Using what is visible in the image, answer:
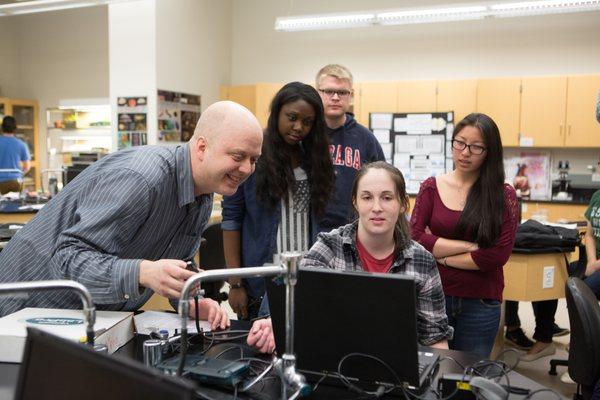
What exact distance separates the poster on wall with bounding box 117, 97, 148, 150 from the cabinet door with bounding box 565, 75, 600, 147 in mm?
4277

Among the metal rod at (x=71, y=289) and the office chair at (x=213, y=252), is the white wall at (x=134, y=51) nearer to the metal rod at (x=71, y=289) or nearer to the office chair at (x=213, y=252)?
the office chair at (x=213, y=252)

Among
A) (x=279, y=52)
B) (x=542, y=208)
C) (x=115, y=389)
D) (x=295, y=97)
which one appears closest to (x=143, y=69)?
(x=279, y=52)

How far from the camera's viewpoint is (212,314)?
5.00ft

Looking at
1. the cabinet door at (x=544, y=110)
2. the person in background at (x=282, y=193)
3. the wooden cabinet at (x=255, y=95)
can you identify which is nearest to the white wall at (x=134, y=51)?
the wooden cabinet at (x=255, y=95)

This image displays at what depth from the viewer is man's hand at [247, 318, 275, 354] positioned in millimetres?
1348

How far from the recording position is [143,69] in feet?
17.9

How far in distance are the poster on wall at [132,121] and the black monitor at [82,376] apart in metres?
4.92

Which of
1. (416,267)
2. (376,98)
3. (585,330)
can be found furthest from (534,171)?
(416,267)

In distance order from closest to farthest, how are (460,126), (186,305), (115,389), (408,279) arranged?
(115,389), (186,305), (408,279), (460,126)

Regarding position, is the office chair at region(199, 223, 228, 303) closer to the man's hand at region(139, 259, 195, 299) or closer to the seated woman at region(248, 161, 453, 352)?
the seated woman at region(248, 161, 453, 352)

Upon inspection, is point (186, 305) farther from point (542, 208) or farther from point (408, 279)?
point (542, 208)

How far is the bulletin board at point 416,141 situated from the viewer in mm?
5938

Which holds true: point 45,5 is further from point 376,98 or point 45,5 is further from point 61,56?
point 376,98

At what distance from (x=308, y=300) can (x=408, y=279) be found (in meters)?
0.21
